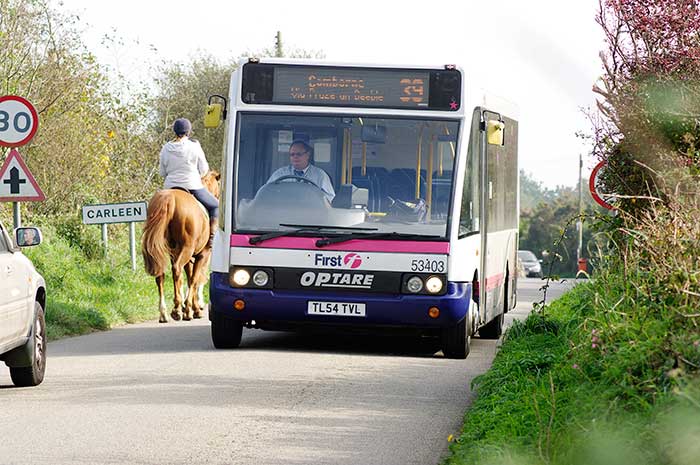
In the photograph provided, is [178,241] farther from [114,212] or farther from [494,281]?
[494,281]

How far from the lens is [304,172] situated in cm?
1463

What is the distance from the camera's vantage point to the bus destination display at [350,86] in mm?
14766

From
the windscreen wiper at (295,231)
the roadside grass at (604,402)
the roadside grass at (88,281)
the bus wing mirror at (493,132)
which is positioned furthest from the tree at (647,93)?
the roadside grass at (88,281)

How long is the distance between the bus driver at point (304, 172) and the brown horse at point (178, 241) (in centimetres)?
451

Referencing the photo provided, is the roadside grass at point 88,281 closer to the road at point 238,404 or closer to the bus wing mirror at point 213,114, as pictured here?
the road at point 238,404

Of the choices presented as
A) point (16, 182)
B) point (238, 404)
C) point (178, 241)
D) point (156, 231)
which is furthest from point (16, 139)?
point (238, 404)

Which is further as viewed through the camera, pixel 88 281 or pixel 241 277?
pixel 88 281

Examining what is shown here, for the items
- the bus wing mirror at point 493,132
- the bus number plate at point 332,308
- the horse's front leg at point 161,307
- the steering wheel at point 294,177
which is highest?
the bus wing mirror at point 493,132

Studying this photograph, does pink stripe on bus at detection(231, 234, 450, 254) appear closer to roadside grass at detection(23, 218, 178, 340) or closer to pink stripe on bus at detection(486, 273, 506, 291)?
pink stripe on bus at detection(486, 273, 506, 291)

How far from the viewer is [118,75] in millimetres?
31812

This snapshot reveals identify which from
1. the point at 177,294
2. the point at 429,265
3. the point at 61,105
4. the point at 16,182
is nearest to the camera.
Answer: the point at 429,265

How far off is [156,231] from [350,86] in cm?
489

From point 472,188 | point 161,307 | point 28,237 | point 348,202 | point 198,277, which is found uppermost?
point 472,188

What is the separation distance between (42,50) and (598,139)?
1295 centimetres
